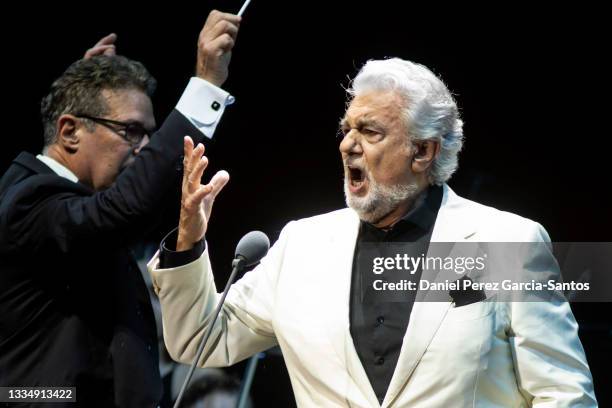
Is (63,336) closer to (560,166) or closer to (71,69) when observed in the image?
(71,69)

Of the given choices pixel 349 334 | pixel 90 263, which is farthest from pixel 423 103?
pixel 90 263

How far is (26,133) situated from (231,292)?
1.71 metres

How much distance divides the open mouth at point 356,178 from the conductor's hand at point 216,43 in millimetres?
473

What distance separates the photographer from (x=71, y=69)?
103 inches

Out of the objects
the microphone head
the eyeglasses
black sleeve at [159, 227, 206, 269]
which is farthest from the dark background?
the microphone head

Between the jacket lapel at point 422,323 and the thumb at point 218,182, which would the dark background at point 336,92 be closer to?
the jacket lapel at point 422,323

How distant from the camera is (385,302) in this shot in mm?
2090

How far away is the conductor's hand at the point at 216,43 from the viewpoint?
230 cm

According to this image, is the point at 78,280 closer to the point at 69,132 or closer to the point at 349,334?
the point at 69,132

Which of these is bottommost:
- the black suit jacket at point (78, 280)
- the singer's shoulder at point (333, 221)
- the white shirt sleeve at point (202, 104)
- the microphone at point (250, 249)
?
Answer: the black suit jacket at point (78, 280)

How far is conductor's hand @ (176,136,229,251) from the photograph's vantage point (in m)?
2.01

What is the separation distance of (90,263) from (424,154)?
1.01 meters

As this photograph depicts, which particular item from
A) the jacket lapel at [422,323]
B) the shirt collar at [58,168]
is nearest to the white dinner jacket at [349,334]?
the jacket lapel at [422,323]

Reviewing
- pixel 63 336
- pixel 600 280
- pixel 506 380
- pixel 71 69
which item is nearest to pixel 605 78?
pixel 600 280
